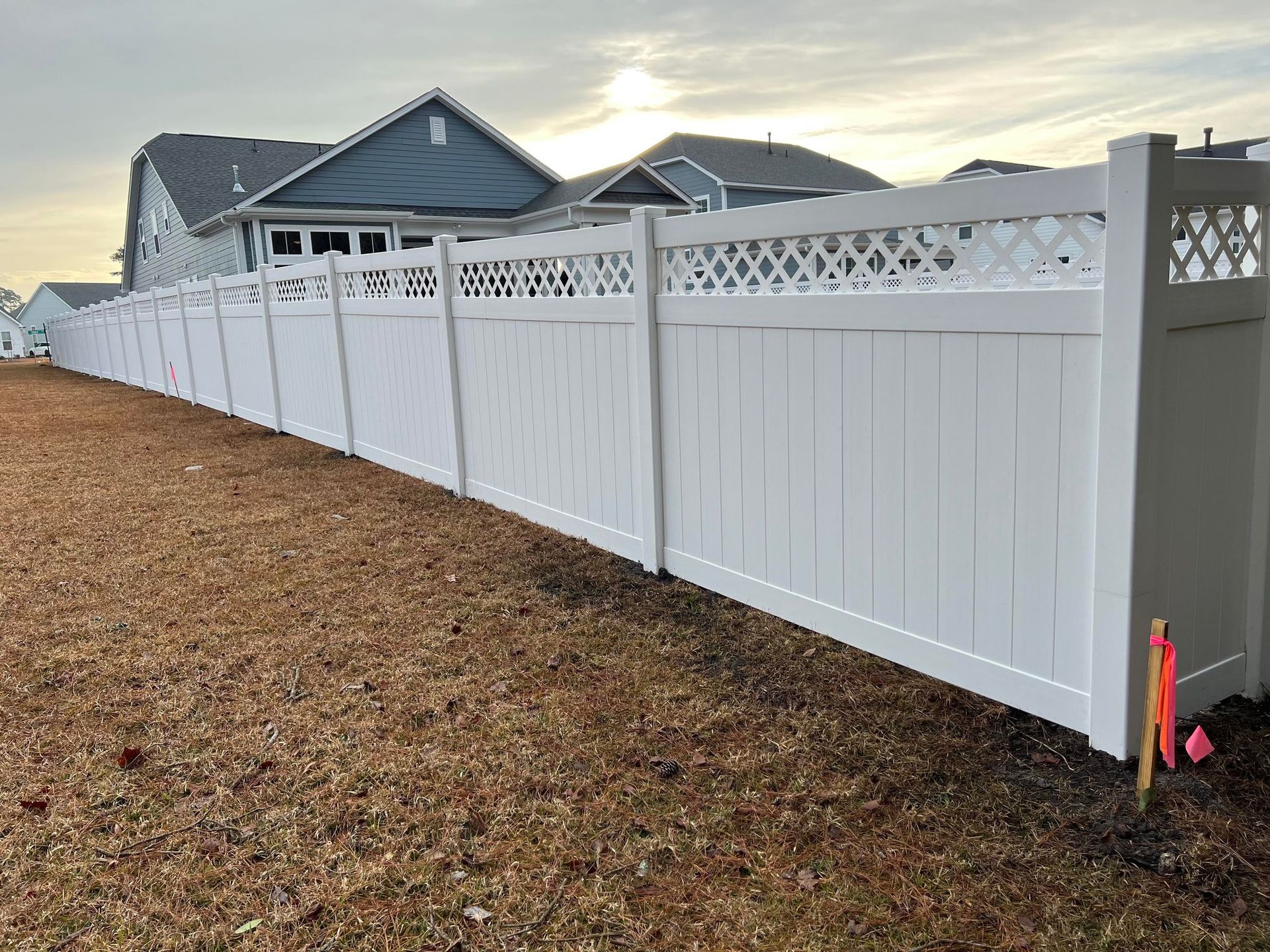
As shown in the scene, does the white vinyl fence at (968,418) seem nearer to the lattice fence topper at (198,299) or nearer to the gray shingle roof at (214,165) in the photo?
the lattice fence topper at (198,299)

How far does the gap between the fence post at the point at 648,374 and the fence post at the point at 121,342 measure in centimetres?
1919

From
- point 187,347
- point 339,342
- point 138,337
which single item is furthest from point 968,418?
point 138,337

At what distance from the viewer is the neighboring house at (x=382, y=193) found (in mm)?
19766

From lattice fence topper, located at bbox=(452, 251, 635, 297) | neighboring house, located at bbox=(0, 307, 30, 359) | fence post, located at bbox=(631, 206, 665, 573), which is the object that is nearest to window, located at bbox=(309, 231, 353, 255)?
lattice fence topper, located at bbox=(452, 251, 635, 297)

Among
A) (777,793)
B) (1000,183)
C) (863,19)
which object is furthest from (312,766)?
(863,19)

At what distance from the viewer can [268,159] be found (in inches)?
979

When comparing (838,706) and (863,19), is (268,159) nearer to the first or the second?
(863,19)

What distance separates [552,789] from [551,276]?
12.1 ft

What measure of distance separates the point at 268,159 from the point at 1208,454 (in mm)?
26498

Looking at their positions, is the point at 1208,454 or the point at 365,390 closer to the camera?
the point at 1208,454

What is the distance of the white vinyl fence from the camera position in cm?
261

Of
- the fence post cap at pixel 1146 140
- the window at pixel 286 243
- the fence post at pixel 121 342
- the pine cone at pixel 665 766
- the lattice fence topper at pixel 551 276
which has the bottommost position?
the pine cone at pixel 665 766

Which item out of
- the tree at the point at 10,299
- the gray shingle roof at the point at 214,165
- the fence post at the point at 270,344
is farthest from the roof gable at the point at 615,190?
the tree at the point at 10,299

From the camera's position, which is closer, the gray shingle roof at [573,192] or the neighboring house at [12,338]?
the gray shingle roof at [573,192]
